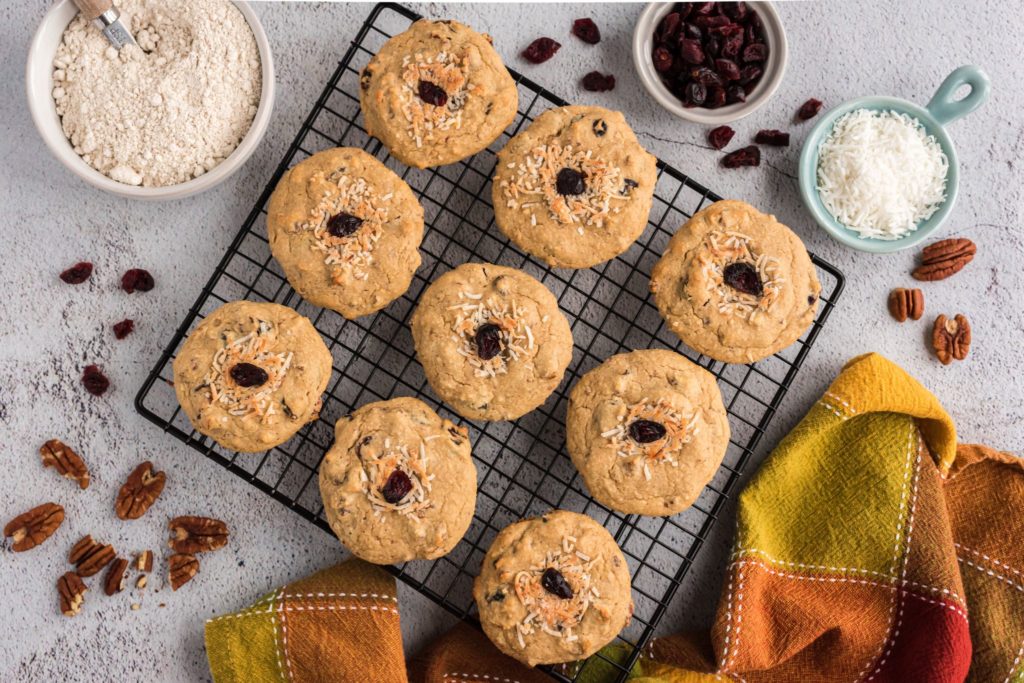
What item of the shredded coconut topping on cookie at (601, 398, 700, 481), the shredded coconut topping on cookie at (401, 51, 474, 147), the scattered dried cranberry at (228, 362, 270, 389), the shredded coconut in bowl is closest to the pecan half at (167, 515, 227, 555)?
the scattered dried cranberry at (228, 362, 270, 389)

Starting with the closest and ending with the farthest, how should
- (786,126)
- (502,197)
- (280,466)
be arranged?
1. (502,197)
2. (280,466)
3. (786,126)

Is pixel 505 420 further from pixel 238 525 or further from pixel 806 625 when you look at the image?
pixel 806 625

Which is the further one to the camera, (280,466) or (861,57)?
(861,57)

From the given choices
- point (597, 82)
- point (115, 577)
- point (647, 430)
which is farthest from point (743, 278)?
point (115, 577)

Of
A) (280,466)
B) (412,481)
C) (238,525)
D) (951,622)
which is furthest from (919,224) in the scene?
(238,525)

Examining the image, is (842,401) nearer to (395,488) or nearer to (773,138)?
(773,138)

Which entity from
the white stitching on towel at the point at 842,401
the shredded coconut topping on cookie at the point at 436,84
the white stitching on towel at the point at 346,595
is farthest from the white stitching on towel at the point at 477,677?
the shredded coconut topping on cookie at the point at 436,84
